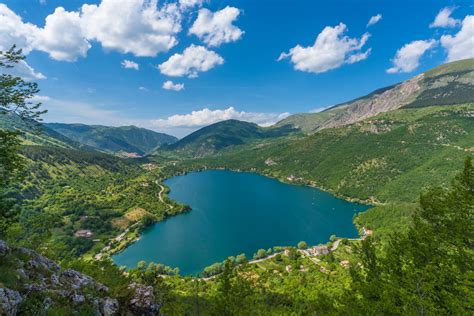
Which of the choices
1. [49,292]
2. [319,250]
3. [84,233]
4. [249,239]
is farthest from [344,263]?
[84,233]

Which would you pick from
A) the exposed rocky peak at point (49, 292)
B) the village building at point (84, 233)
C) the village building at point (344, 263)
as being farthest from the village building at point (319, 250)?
the village building at point (84, 233)

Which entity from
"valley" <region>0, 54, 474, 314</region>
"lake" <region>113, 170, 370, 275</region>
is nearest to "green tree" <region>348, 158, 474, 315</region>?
"valley" <region>0, 54, 474, 314</region>

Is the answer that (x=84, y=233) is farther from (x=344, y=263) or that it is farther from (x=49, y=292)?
(x=49, y=292)

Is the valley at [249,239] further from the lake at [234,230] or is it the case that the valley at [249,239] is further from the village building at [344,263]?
the lake at [234,230]

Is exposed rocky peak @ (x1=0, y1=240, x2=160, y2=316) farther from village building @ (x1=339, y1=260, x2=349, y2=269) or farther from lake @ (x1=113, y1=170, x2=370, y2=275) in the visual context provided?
village building @ (x1=339, y1=260, x2=349, y2=269)

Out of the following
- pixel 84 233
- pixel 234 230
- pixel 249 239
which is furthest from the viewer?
pixel 234 230
